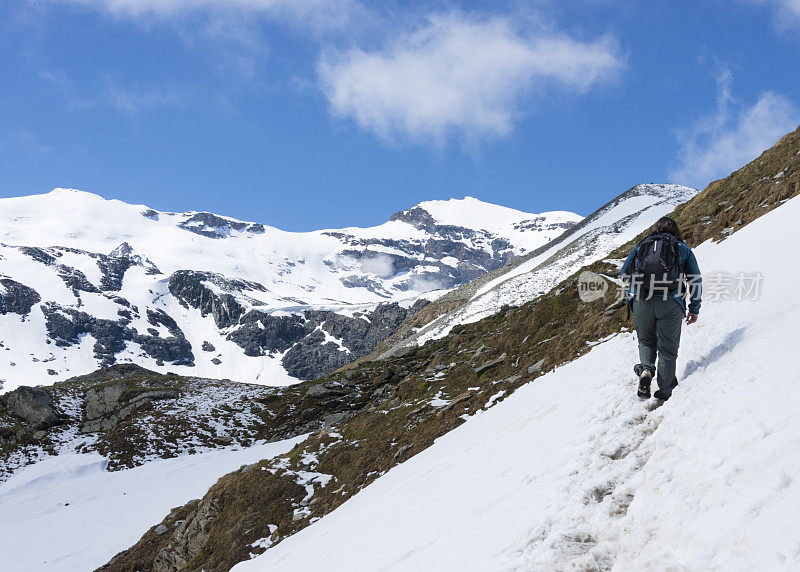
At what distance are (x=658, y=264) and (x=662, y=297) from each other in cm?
52

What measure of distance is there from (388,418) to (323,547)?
1022cm

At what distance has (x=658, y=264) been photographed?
7.00 meters

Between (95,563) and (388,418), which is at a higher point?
(388,418)

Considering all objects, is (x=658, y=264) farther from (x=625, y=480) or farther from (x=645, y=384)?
(x=625, y=480)

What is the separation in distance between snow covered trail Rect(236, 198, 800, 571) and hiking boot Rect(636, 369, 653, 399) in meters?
0.26

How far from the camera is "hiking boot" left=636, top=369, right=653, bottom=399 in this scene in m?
7.03

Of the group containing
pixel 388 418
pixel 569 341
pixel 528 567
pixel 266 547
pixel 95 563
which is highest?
pixel 569 341

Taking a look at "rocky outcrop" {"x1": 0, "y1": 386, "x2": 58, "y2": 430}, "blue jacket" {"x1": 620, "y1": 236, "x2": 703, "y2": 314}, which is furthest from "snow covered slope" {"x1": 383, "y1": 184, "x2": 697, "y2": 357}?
"blue jacket" {"x1": 620, "y1": 236, "x2": 703, "y2": 314}

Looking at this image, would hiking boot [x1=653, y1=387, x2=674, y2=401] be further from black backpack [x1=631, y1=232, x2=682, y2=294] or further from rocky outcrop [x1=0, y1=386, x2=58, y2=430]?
rocky outcrop [x1=0, y1=386, x2=58, y2=430]

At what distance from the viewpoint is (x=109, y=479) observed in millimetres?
26984

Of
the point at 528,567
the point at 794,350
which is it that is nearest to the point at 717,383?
the point at 794,350

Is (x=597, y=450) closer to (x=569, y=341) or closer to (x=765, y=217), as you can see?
(x=569, y=341)

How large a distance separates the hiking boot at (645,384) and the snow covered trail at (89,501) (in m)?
20.9

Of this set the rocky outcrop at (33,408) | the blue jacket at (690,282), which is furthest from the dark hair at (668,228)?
the rocky outcrop at (33,408)
